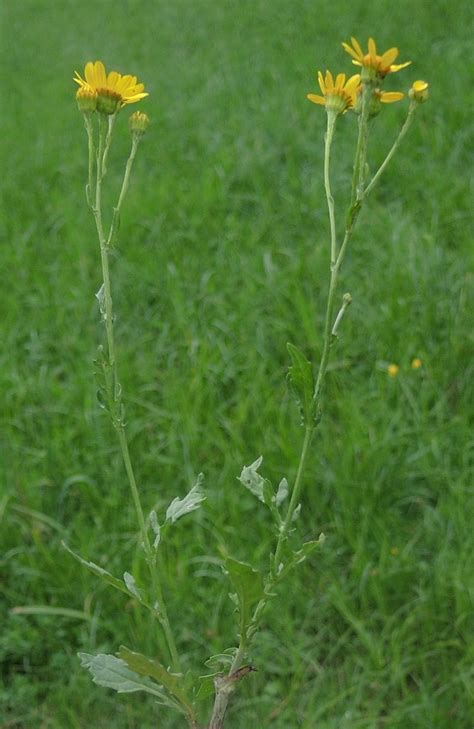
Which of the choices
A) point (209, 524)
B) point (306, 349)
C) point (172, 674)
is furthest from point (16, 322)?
point (172, 674)

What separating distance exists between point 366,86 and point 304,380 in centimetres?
25

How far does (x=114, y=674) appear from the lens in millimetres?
896

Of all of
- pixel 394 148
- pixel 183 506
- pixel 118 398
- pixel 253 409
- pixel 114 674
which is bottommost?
pixel 253 409

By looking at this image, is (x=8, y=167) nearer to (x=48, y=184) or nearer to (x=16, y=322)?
(x=48, y=184)

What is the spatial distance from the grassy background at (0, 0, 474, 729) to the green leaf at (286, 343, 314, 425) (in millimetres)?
757

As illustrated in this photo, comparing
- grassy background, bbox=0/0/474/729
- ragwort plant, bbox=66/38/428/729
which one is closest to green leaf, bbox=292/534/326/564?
ragwort plant, bbox=66/38/428/729

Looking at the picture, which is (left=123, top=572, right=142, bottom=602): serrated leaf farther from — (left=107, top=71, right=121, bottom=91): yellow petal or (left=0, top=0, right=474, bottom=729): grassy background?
(left=0, top=0, right=474, bottom=729): grassy background

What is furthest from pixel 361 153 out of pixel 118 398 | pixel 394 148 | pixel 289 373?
pixel 118 398

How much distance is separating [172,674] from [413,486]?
1.36 meters

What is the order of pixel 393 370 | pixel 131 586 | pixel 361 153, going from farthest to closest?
pixel 393 370 → pixel 131 586 → pixel 361 153

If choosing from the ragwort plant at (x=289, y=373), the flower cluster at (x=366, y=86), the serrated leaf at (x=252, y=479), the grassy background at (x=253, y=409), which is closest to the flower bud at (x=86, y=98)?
the ragwort plant at (x=289, y=373)

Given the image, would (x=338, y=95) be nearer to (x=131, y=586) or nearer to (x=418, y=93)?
(x=418, y=93)

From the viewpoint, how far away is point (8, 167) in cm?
401

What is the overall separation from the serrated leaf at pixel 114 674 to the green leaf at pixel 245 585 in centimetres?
13
